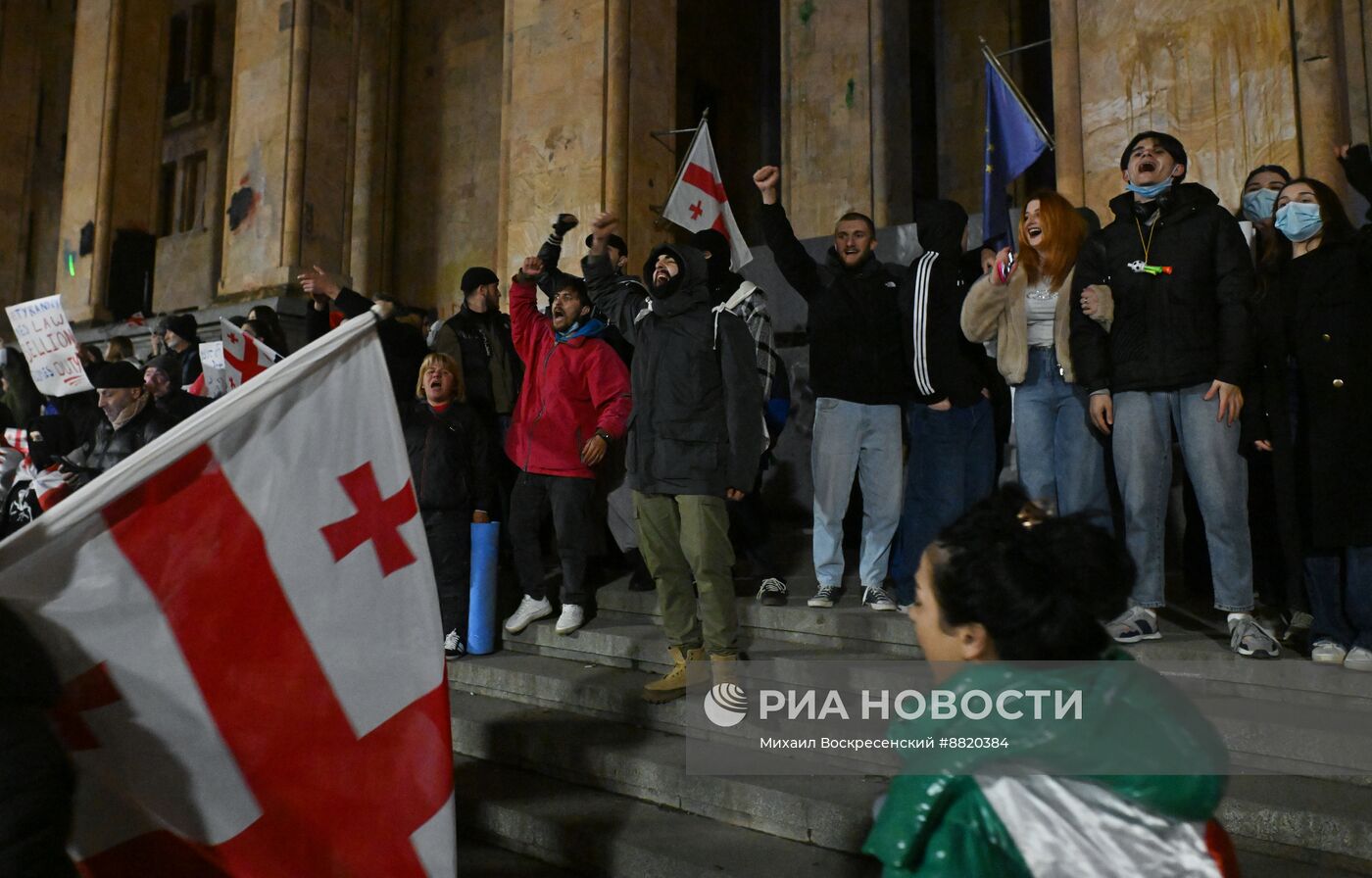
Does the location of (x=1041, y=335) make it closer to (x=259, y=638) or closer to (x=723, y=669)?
(x=723, y=669)

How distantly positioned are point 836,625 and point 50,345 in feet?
18.9

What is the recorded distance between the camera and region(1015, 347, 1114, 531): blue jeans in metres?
4.16

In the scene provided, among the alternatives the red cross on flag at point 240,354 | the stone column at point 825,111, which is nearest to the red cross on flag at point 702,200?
the stone column at point 825,111

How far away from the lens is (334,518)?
2318 mm

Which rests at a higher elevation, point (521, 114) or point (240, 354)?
point (521, 114)

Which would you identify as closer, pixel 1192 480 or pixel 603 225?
pixel 1192 480

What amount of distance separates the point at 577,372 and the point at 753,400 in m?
1.26

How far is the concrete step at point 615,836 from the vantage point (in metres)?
2.92

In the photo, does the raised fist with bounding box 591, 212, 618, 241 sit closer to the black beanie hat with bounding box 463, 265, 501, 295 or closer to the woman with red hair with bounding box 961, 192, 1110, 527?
the black beanie hat with bounding box 463, 265, 501, 295

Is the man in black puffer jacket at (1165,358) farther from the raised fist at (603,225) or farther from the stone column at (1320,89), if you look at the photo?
the raised fist at (603,225)

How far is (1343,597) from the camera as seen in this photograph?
357 centimetres

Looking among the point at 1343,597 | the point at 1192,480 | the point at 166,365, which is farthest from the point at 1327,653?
the point at 166,365

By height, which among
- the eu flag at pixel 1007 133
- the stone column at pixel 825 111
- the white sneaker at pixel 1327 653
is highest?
the stone column at pixel 825 111

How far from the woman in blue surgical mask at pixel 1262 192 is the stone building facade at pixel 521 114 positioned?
36.7 inches
